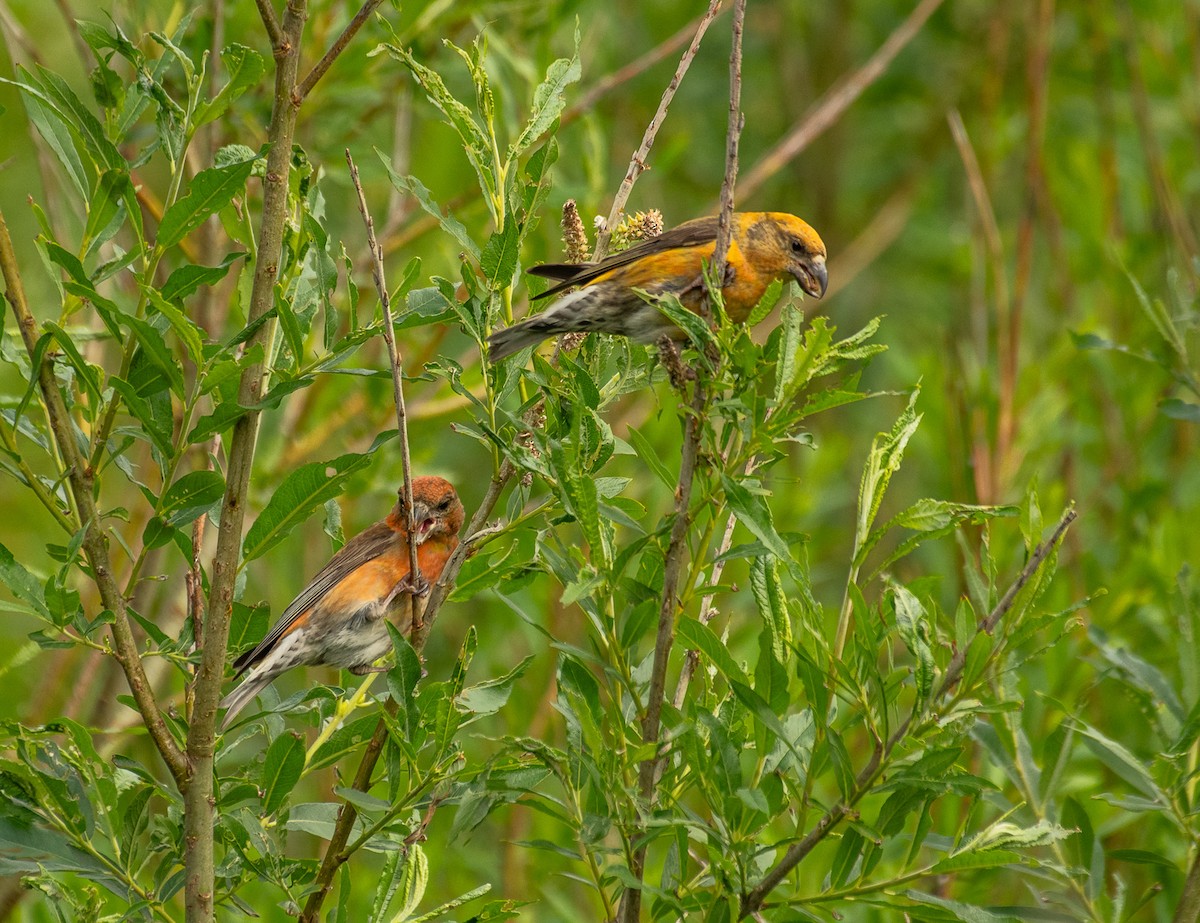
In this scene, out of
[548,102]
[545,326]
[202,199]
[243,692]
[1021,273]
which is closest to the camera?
[202,199]

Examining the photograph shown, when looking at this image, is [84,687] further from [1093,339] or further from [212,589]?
[1093,339]

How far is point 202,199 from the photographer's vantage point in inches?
101

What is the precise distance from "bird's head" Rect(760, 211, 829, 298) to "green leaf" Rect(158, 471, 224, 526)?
287 cm

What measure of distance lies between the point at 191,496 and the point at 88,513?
191 mm

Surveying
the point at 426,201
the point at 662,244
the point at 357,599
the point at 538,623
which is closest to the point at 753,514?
the point at 426,201

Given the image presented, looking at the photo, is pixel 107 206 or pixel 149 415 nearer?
pixel 149 415

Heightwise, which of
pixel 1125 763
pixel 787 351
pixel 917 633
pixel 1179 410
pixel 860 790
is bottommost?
pixel 1125 763

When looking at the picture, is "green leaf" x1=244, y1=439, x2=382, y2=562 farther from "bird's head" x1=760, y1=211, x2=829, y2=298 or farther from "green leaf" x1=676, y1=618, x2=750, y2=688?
"bird's head" x1=760, y1=211, x2=829, y2=298

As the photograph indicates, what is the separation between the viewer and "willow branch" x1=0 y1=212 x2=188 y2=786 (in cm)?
252

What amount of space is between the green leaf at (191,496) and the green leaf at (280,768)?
1.59 ft

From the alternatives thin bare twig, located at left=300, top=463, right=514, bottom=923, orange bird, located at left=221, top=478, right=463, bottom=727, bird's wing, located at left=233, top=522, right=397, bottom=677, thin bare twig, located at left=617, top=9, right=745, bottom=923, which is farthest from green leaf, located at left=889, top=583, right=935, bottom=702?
bird's wing, located at left=233, top=522, right=397, bottom=677

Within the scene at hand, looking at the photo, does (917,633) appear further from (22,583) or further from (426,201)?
(22,583)

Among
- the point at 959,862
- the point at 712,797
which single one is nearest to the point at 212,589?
the point at 712,797

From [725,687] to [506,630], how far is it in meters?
4.01
